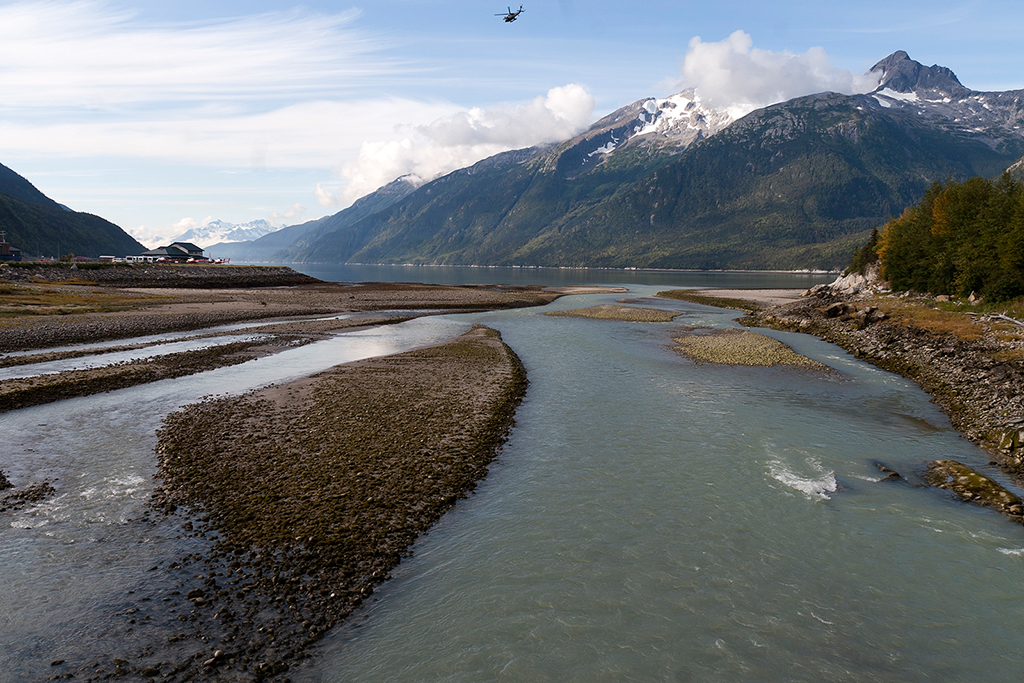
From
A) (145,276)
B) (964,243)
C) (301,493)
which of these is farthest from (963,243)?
(145,276)

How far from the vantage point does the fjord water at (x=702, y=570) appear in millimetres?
12641

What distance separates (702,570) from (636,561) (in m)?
2.04

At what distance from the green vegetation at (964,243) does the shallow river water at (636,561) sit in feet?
159

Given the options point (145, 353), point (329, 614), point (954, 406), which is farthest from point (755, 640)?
point (145, 353)

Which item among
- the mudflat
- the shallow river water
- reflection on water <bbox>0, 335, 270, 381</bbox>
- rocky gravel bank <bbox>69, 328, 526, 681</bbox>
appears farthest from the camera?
reflection on water <bbox>0, 335, 270, 381</bbox>

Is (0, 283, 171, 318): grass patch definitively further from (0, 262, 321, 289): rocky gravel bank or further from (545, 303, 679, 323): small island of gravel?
(545, 303, 679, 323): small island of gravel

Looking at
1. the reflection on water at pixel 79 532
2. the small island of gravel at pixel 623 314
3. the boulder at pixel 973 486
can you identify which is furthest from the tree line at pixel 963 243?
the reflection on water at pixel 79 532

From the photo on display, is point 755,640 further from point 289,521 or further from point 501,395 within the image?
point 501,395

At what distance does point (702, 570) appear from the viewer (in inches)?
635

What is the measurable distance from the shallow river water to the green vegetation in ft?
159

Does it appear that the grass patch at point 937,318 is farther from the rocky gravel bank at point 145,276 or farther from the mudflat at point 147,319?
the rocky gravel bank at point 145,276

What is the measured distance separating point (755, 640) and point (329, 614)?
439 inches

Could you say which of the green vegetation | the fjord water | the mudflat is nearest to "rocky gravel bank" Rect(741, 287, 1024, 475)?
the fjord water

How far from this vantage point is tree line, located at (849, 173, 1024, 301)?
61125 mm
